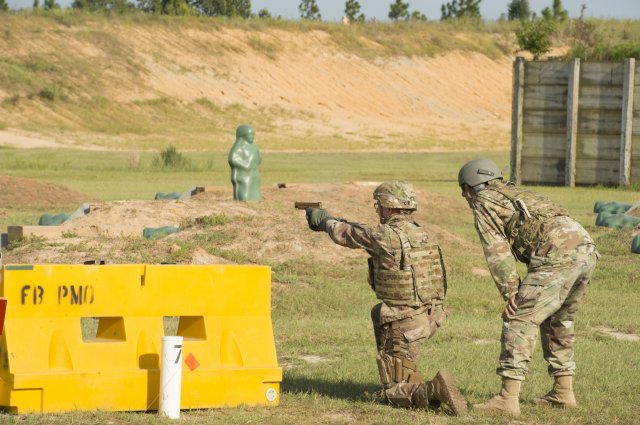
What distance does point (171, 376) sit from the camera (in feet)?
27.3

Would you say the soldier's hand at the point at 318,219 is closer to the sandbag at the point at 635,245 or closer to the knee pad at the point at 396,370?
the knee pad at the point at 396,370

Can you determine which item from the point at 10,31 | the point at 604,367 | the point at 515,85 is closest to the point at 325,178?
the point at 515,85

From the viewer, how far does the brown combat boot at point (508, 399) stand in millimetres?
8414

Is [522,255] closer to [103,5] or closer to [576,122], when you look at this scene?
[576,122]

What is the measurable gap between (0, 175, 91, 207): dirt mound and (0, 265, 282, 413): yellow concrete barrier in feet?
59.4

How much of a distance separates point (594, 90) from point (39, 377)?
2492 cm

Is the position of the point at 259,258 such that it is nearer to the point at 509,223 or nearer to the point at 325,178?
the point at 509,223

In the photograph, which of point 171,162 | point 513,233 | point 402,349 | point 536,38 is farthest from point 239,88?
point 513,233

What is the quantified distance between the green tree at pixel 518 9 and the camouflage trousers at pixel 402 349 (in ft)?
321

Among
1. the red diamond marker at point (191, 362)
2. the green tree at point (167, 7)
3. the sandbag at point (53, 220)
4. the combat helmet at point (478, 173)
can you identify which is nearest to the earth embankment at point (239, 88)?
the green tree at point (167, 7)

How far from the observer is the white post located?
27.2 ft

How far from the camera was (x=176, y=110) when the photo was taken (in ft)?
226

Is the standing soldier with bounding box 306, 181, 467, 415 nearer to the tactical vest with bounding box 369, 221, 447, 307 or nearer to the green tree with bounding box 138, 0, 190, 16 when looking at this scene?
the tactical vest with bounding box 369, 221, 447, 307

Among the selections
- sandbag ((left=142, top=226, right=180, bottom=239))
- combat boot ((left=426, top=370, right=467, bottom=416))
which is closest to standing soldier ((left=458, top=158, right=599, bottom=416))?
combat boot ((left=426, top=370, right=467, bottom=416))
